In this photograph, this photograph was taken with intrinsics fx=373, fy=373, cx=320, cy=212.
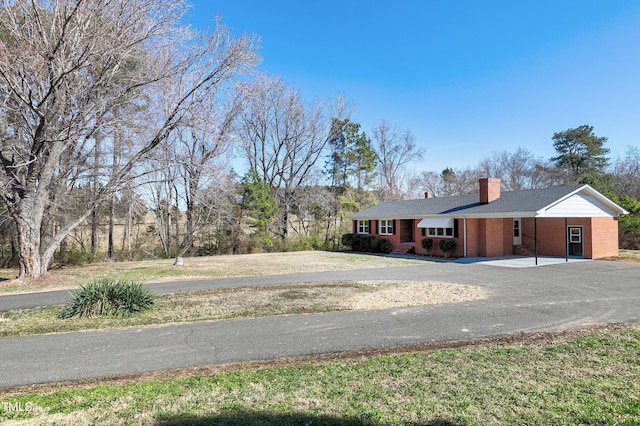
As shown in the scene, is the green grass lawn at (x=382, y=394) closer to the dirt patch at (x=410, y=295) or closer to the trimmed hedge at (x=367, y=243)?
the dirt patch at (x=410, y=295)

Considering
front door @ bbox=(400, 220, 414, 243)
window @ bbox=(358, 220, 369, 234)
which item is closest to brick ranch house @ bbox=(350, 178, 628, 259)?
front door @ bbox=(400, 220, 414, 243)

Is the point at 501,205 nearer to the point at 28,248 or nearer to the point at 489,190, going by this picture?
the point at 489,190

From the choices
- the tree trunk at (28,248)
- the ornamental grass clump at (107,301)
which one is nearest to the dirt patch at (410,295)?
the ornamental grass clump at (107,301)

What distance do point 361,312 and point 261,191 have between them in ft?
67.1

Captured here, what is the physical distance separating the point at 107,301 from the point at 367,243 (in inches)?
773

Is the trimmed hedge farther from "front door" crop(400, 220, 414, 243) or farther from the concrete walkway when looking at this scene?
the concrete walkway

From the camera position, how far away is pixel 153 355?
5023 millimetres

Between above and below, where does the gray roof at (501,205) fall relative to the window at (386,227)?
above

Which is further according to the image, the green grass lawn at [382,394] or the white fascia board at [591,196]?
the white fascia board at [591,196]

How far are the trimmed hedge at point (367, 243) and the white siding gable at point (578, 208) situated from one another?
31.9ft

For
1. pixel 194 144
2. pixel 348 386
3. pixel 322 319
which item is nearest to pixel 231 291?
pixel 322 319

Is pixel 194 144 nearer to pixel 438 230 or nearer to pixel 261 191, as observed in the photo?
pixel 261 191

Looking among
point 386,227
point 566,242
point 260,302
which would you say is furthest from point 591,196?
point 260,302

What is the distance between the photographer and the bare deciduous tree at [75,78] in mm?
10023
